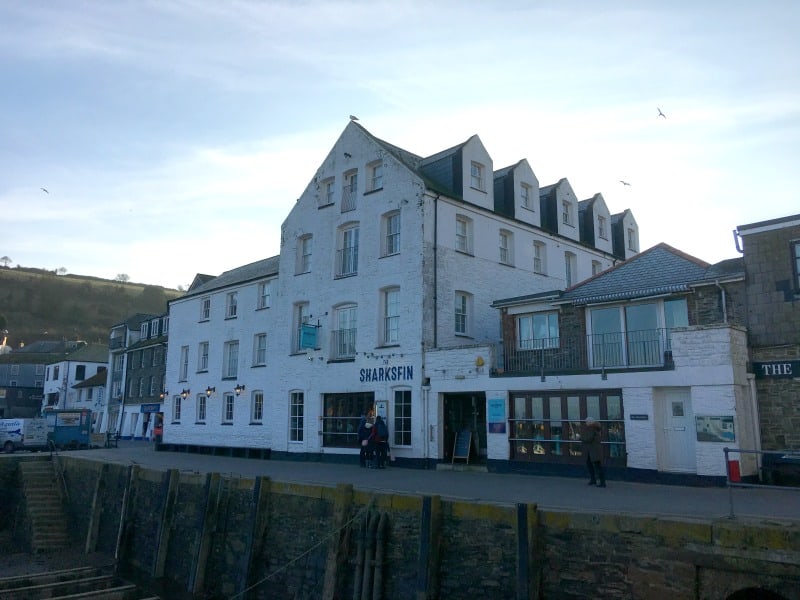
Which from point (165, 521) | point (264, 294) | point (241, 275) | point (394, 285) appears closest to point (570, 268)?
point (394, 285)

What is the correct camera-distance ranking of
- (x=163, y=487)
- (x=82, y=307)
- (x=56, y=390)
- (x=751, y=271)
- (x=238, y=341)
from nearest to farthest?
(x=751, y=271) → (x=163, y=487) → (x=238, y=341) → (x=56, y=390) → (x=82, y=307)

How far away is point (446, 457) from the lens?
21.8m

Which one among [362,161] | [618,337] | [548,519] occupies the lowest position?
[548,519]

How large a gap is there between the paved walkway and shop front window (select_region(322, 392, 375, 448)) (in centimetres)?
232

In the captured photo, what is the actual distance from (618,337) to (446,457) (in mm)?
6793

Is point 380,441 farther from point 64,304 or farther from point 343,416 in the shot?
point 64,304

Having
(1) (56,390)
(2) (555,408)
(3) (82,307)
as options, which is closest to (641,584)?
(2) (555,408)

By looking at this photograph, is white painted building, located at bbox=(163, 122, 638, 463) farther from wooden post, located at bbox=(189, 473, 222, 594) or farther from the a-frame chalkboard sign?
wooden post, located at bbox=(189, 473, 222, 594)

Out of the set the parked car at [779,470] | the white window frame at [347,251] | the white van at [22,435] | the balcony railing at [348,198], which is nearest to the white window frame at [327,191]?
the balcony railing at [348,198]

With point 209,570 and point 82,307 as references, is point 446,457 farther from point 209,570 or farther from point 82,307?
point 82,307

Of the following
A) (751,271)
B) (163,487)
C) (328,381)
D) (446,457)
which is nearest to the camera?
(751,271)

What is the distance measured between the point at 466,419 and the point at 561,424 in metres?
4.24

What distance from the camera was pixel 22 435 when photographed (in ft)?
127

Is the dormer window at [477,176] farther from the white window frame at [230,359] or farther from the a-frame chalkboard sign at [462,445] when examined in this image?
the white window frame at [230,359]
